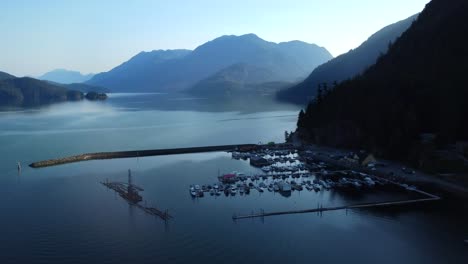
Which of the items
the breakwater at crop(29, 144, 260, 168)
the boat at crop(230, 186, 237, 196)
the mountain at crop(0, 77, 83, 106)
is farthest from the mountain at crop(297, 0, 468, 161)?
the mountain at crop(0, 77, 83, 106)

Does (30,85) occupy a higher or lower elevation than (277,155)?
higher

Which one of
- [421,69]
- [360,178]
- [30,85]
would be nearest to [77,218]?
[360,178]

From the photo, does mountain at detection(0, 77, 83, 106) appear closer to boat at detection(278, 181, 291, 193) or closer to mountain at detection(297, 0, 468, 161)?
mountain at detection(297, 0, 468, 161)

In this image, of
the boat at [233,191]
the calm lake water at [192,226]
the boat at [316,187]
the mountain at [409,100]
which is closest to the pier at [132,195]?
the calm lake water at [192,226]

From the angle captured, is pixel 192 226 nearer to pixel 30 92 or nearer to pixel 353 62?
pixel 353 62

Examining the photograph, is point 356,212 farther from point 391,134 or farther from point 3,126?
point 3,126

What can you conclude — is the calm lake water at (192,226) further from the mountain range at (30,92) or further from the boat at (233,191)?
the mountain range at (30,92)
